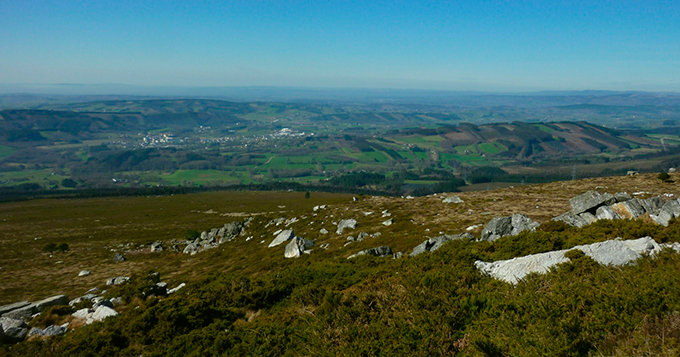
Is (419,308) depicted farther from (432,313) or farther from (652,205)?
(652,205)

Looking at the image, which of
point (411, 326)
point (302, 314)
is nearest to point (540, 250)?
point (411, 326)

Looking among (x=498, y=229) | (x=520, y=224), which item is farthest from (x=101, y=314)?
(x=520, y=224)

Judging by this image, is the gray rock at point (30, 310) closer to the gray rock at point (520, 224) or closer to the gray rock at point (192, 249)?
the gray rock at point (192, 249)

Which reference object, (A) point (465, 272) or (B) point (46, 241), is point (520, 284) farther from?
(B) point (46, 241)

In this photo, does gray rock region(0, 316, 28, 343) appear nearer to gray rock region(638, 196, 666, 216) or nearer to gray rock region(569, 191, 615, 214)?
gray rock region(569, 191, 615, 214)

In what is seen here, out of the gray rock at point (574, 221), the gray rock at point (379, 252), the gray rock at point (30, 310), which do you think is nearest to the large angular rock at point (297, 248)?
the gray rock at point (379, 252)

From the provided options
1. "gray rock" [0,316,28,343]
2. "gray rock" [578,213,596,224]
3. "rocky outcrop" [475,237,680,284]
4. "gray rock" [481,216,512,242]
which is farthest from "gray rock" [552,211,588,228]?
"gray rock" [0,316,28,343]
